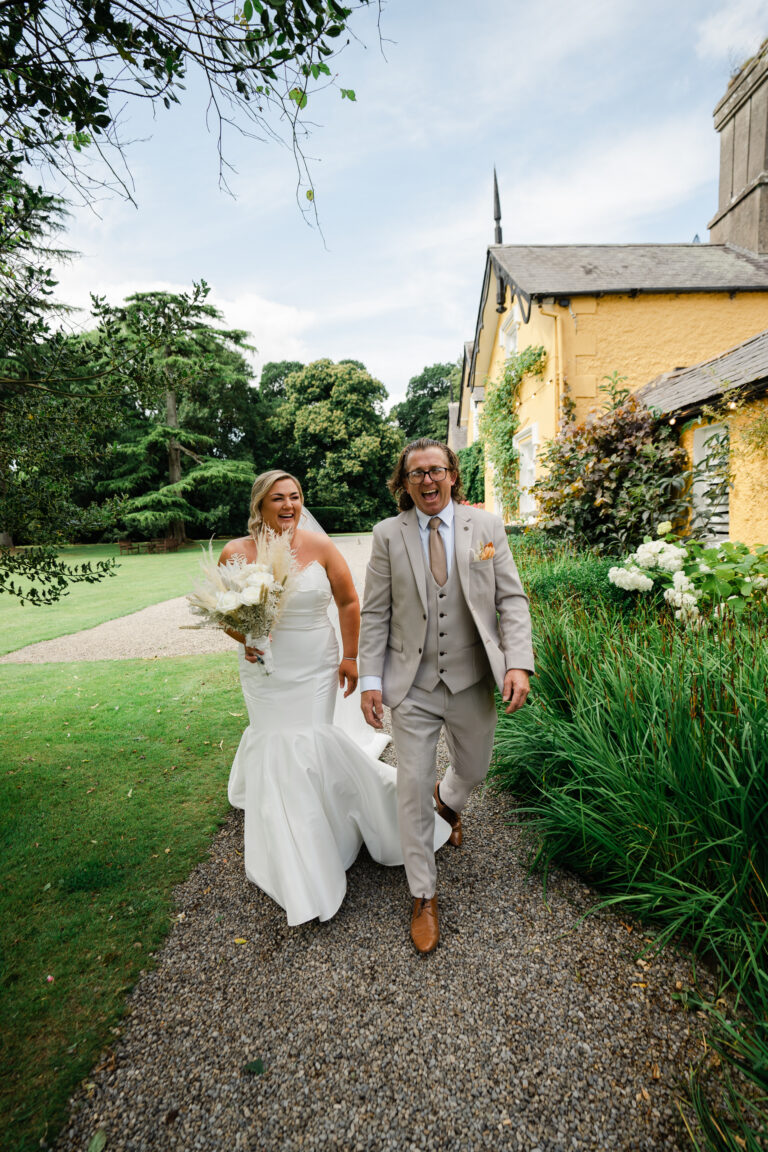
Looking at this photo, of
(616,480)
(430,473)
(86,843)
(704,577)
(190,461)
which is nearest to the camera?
(430,473)

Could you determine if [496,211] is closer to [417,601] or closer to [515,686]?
[417,601]

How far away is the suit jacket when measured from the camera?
2.52 meters

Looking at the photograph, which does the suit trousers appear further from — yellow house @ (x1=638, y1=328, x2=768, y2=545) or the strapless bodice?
yellow house @ (x1=638, y1=328, x2=768, y2=545)

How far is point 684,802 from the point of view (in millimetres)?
2400

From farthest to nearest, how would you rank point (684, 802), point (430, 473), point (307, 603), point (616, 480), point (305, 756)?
point (616, 480), point (307, 603), point (305, 756), point (430, 473), point (684, 802)

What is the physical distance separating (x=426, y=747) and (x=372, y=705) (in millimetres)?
337

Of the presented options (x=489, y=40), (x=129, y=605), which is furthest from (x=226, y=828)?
(x=129, y=605)

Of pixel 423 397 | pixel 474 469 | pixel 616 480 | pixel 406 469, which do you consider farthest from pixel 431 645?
pixel 423 397

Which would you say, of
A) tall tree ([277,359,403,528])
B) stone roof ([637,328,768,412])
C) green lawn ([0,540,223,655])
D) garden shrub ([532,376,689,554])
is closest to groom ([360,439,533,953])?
stone roof ([637,328,768,412])

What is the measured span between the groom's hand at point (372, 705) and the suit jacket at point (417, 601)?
5 centimetres

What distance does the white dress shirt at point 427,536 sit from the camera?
2.58m

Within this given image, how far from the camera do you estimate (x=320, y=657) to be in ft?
9.79

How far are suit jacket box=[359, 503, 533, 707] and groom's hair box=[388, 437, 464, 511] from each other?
0.20m

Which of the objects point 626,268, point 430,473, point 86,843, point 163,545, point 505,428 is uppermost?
point 626,268
